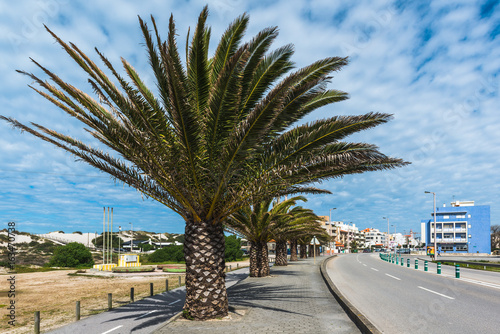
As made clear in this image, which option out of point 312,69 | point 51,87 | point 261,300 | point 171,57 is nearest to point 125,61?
point 51,87

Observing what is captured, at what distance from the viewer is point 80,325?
9555 mm

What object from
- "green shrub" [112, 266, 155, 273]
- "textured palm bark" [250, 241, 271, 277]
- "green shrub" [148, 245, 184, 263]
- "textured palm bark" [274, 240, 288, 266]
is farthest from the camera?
"green shrub" [148, 245, 184, 263]

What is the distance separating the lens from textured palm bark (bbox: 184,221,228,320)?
8062 mm

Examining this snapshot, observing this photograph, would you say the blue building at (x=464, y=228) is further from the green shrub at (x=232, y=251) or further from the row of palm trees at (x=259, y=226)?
the row of palm trees at (x=259, y=226)

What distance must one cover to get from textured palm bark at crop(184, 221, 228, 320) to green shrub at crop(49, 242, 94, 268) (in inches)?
1803

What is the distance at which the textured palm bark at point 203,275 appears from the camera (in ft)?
26.5

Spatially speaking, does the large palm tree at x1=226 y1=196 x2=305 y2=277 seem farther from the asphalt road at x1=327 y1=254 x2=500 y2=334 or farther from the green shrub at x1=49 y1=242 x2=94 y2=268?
the green shrub at x1=49 y1=242 x2=94 y2=268

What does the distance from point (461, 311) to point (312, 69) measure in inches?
311

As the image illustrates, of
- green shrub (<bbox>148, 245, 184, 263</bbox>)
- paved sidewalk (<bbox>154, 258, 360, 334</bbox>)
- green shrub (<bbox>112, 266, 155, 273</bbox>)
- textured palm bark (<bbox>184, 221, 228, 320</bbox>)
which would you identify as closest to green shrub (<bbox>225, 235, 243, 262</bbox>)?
green shrub (<bbox>148, 245, 184, 263</bbox>)

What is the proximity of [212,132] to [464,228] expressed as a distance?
367ft

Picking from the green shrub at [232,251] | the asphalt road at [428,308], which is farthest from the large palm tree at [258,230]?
the green shrub at [232,251]

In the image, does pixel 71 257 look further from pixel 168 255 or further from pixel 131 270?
pixel 131 270

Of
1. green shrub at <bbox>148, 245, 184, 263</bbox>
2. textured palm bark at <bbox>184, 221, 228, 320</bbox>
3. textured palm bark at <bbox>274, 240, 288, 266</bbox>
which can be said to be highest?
textured palm bark at <bbox>184, 221, 228, 320</bbox>

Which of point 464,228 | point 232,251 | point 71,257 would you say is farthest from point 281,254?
point 464,228
